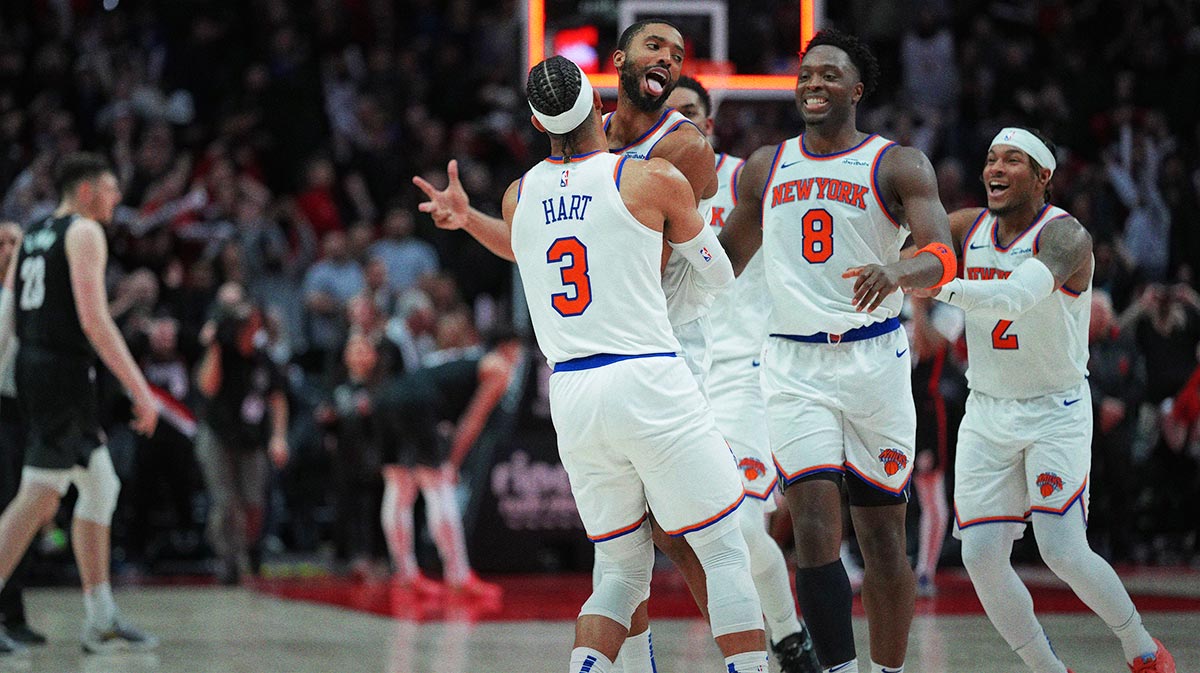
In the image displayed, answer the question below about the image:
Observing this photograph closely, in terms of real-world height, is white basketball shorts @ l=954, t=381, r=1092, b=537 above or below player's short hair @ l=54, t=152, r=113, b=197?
below

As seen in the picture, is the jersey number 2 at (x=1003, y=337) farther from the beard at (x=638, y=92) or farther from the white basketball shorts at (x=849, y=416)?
the beard at (x=638, y=92)

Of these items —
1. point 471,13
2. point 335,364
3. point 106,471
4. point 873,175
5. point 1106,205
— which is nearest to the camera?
point 873,175

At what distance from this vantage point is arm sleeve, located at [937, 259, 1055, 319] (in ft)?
A: 17.9

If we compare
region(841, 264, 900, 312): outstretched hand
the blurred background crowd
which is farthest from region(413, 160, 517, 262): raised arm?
the blurred background crowd

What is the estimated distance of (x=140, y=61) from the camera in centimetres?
1645

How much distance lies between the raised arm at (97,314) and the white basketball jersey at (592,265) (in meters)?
3.49

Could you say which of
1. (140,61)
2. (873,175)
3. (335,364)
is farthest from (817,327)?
(140,61)

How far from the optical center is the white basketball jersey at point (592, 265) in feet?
15.8

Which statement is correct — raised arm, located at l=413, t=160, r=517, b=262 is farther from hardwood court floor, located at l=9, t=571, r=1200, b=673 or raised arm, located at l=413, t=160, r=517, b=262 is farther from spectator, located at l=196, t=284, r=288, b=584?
spectator, located at l=196, t=284, r=288, b=584

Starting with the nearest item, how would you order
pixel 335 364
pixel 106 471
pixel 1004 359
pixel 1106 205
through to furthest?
pixel 1004 359 < pixel 106 471 < pixel 335 364 < pixel 1106 205

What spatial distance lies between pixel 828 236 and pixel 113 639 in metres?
4.61

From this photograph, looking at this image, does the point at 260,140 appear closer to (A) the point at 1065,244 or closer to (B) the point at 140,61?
(B) the point at 140,61

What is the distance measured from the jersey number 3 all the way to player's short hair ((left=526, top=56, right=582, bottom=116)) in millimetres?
449

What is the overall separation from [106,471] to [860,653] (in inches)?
158
